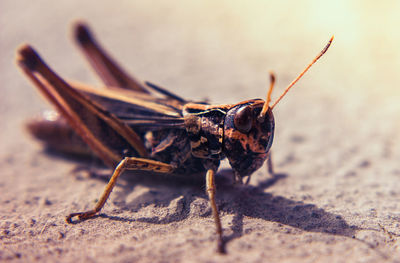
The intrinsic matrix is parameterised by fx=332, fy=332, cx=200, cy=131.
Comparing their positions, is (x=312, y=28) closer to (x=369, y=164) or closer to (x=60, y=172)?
(x=369, y=164)

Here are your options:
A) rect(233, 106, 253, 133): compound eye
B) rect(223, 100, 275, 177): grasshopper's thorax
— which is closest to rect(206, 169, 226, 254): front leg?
rect(223, 100, 275, 177): grasshopper's thorax

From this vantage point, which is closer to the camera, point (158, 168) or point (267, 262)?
point (267, 262)

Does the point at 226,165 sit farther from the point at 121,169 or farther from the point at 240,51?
the point at 240,51

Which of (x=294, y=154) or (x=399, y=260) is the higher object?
(x=294, y=154)

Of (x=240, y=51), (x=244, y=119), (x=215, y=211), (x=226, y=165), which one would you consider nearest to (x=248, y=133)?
(x=244, y=119)

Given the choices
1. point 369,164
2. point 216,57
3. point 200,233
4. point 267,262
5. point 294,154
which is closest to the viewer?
point 267,262

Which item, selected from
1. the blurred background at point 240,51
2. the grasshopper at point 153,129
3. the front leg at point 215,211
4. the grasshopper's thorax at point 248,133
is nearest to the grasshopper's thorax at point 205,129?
the grasshopper at point 153,129

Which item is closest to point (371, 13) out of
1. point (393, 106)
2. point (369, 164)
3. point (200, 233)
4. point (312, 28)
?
point (312, 28)
